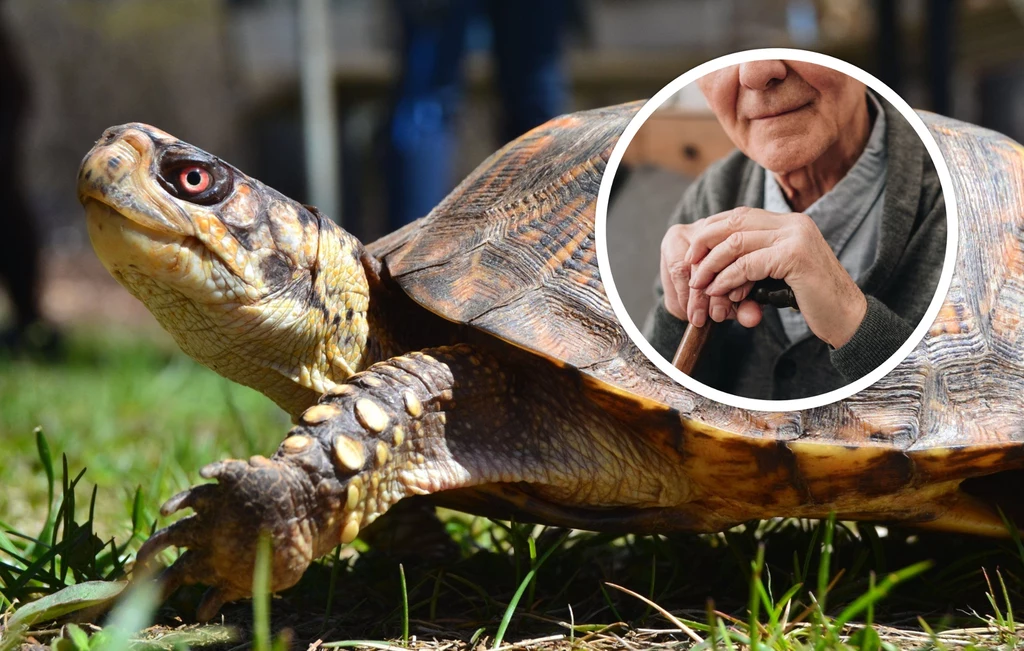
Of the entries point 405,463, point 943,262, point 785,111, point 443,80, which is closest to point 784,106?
point 785,111

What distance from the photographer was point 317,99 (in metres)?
3.77

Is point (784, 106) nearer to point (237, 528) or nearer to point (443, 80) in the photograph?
point (237, 528)

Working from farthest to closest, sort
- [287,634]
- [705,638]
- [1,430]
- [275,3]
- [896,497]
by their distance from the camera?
[275,3] → [1,430] → [896,497] → [705,638] → [287,634]

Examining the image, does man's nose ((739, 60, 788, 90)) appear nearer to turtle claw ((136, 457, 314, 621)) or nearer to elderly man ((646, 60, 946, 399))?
elderly man ((646, 60, 946, 399))

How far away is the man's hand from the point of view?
1.01 meters

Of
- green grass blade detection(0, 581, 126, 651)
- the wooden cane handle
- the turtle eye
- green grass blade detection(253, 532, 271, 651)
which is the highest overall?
the turtle eye

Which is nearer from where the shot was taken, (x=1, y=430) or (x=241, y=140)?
(x=1, y=430)

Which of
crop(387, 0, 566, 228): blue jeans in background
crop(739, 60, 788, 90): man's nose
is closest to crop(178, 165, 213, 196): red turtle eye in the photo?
crop(739, 60, 788, 90): man's nose

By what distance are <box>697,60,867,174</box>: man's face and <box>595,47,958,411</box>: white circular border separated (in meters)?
0.02

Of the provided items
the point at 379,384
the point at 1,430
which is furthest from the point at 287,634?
the point at 1,430

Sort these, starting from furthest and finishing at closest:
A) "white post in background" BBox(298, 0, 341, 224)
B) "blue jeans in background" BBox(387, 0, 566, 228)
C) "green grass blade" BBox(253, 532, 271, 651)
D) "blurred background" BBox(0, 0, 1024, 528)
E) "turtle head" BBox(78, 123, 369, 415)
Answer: "white post in background" BBox(298, 0, 341, 224) < "blue jeans in background" BBox(387, 0, 566, 228) < "blurred background" BBox(0, 0, 1024, 528) < "turtle head" BBox(78, 123, 369, 415) < "green grass blade" BBox(253, 532, 271, 651)

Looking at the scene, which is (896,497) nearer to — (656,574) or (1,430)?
(656,574)

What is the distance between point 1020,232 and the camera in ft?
3.60

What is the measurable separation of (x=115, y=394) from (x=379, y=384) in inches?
71.9
